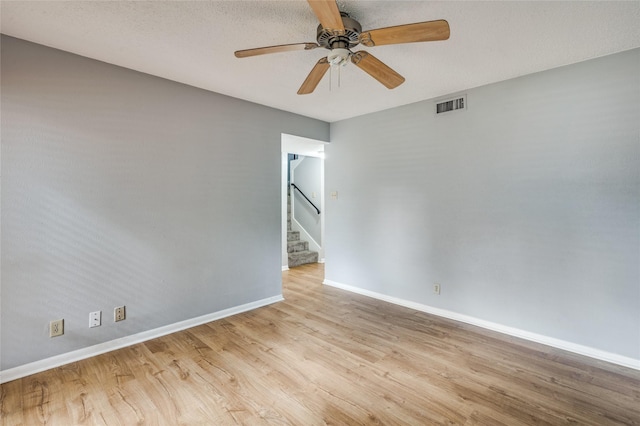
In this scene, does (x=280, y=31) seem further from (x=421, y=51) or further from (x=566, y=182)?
(x=566, y=182)

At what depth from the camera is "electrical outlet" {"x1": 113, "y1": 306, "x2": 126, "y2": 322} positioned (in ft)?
8.54

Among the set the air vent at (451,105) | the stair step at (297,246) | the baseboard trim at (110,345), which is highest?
the air vent at (451,105)

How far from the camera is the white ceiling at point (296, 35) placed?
1816 mm

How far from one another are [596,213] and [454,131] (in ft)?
4.90

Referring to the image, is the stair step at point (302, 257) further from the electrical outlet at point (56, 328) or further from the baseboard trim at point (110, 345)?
the electrical outlet at point (56, 328)

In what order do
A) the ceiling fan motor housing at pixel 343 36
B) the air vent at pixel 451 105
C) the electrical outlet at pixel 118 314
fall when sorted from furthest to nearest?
1. the air vent at pixel 451 105
2. the electrical outlet at pixel 118 314
3. the ceiling fan motor housing at pixel 343 36

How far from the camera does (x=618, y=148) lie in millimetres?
2371

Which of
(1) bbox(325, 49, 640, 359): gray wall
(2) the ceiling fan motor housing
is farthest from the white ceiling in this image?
(1) bbox(325, 49, 640, 359): gray wall

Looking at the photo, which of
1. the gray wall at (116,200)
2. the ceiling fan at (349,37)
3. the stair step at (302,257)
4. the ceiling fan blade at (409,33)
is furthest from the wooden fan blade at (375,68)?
the stair step at (302,257)

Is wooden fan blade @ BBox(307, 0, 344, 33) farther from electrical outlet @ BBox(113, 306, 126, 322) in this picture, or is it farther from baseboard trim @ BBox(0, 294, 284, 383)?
baseboard trim @ BBox(0, 294, 284, 383)

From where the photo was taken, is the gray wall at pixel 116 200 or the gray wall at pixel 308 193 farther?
the gray wall at pixel 308 193

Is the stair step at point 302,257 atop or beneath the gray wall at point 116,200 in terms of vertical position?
beneath

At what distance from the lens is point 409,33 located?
1.60 metres

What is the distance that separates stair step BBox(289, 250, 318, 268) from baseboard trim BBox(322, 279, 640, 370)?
2.02 m
